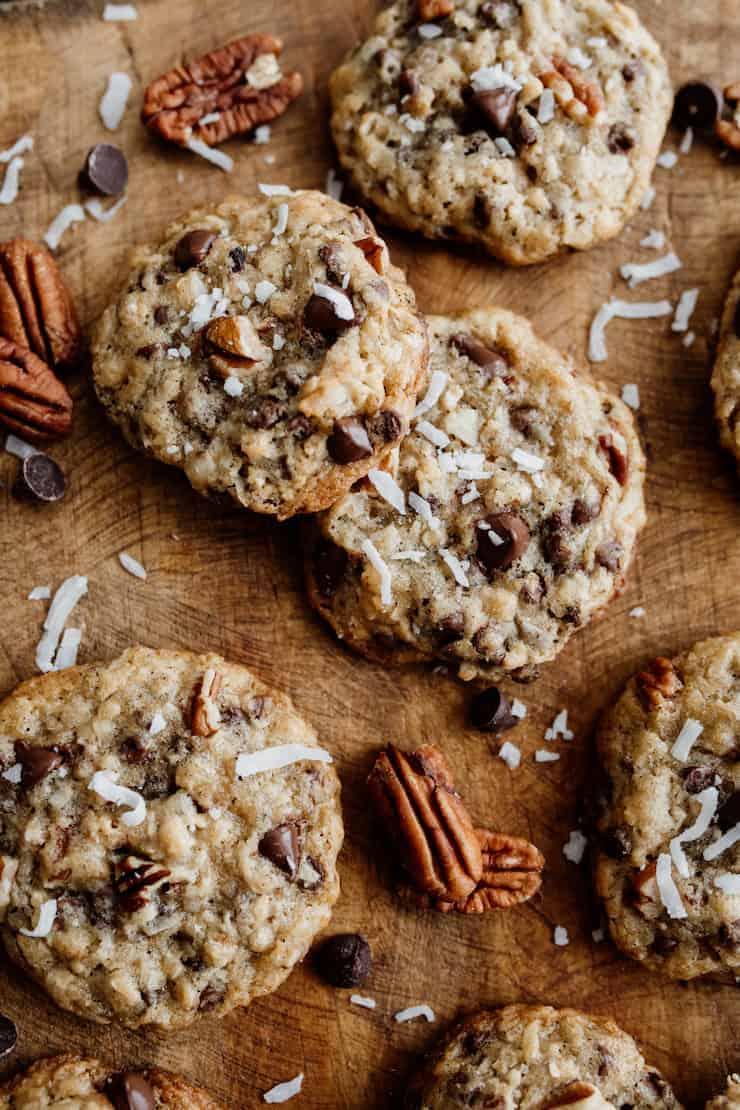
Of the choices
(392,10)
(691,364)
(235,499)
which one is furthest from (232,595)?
(392,10)

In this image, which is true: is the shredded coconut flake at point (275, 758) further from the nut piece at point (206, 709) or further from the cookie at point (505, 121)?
the cookie at point (505, 121)

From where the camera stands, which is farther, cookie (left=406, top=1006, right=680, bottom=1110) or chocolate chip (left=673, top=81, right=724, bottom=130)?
chocolate chip (left=673, top=81, right=724, bottom=130)

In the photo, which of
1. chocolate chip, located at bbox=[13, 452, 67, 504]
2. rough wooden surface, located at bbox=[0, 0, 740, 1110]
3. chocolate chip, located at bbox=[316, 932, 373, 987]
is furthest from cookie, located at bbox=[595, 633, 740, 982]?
chocolate chip, located at bbox=[13, 452, 67, 504]

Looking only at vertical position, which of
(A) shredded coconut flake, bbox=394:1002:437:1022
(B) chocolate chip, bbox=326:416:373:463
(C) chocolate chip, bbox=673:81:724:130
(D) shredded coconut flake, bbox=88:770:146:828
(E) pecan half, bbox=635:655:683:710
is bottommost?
Answer: (A) shredded coconut flake, bbox=394:1002:437:1022

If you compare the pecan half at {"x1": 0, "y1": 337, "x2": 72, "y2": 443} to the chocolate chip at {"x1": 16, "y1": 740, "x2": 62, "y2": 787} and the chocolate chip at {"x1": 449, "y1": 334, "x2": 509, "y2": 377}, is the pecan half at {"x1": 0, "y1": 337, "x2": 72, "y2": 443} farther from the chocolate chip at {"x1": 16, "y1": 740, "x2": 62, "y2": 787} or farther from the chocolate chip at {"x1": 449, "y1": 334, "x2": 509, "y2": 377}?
the chocolate chip at {"x1": 449, "y1": 334, "x2": 509, "y2": 377}

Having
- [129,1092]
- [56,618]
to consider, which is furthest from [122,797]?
[129,1092]

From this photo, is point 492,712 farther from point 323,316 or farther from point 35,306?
point 35,306

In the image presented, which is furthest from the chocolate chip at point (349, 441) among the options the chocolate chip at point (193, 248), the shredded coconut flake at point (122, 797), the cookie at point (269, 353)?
the shredded coconut flake at point (122, 797)

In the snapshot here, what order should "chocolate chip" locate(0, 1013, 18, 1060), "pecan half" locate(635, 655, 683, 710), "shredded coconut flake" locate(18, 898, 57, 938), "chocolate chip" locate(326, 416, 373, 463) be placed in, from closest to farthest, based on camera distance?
"chocolate chip" locate(326, 416, 373, 463), "shredded coconut flake" locate(18, 898, 57, 938), "chocolate chip" locate(0, 1013, 18, 1060), "pecan half" locate(635, 655, 683, 710)
